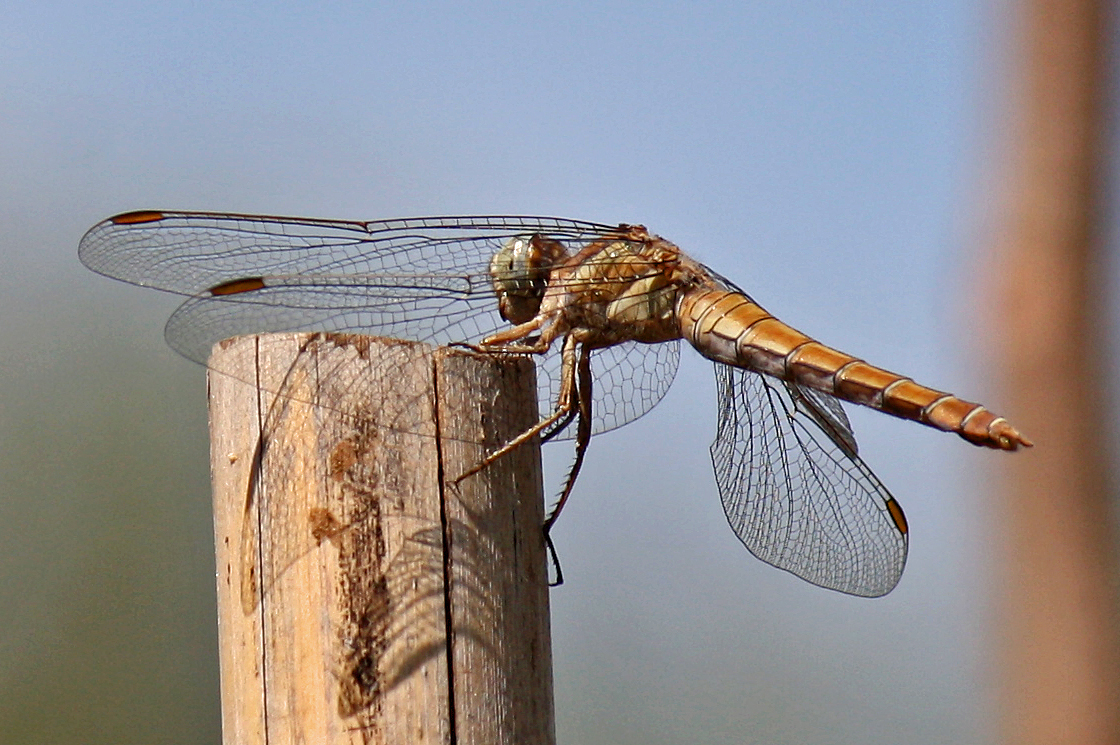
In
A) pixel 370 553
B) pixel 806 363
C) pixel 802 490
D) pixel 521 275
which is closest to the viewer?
pixel 370 553

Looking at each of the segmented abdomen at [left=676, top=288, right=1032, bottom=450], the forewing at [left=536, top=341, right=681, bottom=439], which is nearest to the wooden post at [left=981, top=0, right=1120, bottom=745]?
the segmented abdomen at [left=676, top=288, right=1032, bottom=450]

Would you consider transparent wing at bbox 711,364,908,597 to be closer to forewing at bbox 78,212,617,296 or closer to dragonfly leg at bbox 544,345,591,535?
dragonfly leg at bbox 544,345,591,535

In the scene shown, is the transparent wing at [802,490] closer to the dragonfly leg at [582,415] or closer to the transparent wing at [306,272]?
the dragonfly leg at [582,415]

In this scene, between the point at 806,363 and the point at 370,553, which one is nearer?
the point at 370,553

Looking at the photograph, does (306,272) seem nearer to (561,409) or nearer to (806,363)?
(561,409)

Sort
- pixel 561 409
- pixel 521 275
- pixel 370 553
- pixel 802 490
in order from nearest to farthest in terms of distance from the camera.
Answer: pixel 370 553 → pixel 561 409 → pixel 521 275 → pixel 802 490

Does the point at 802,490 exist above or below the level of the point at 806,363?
below

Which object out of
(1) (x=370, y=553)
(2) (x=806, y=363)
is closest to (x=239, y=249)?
(1) (x=370, y=553)
